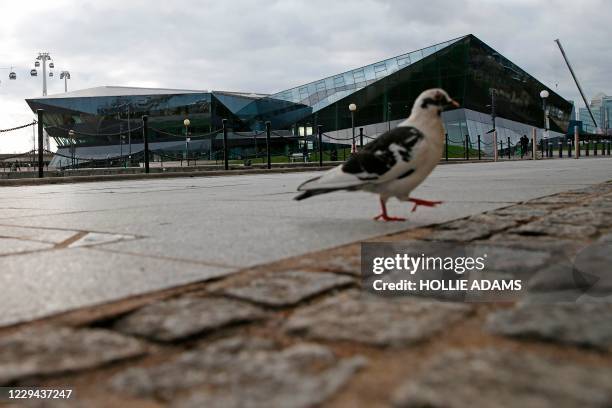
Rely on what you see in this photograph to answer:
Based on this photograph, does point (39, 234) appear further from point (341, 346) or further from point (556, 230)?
point (556, 230)

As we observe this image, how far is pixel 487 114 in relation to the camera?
139ft

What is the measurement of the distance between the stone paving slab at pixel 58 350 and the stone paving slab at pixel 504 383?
1.61ft

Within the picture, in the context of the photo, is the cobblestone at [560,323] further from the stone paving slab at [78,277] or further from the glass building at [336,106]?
the glass building at [336,106]

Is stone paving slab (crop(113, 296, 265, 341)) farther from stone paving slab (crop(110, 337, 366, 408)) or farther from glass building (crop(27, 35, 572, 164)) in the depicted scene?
glass building (crop(27, 35, 572, 164))

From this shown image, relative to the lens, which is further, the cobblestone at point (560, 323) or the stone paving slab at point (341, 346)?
the cobblestone at point (560, 323)

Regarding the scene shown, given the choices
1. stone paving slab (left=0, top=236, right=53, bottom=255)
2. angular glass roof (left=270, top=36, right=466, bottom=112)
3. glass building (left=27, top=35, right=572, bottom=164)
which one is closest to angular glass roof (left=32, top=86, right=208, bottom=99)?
glass building (left=27, top=35, right=572, bottom=164)

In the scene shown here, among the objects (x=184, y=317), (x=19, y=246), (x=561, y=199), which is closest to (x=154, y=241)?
(x=19, y=246)

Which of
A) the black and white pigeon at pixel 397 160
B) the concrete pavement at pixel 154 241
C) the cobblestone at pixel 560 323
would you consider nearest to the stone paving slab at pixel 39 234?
the concrete pavement at pixel 154 241

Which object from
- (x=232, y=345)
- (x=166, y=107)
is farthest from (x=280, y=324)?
(x=166, y=107)

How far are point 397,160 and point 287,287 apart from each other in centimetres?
116

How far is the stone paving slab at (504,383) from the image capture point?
2.30 ft

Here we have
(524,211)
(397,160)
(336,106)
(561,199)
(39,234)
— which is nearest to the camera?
(397,160)

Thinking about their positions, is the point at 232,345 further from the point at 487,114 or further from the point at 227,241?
the point at 487,114

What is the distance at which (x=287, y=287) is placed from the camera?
135cm
